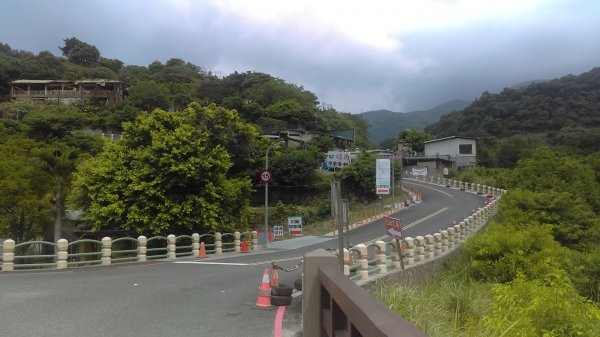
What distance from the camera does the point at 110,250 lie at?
19.6 m

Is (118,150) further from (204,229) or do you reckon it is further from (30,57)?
(30,57)

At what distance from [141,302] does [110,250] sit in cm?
946

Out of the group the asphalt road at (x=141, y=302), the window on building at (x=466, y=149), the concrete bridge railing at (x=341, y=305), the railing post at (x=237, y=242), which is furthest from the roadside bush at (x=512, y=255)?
the window on building at (x=466, y=149)

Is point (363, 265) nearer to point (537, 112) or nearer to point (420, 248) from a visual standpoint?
point (420, 248)

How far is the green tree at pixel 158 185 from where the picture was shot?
1040 inches

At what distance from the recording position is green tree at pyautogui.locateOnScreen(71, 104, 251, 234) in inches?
1040

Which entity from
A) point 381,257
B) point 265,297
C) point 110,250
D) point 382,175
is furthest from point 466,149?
point 265,297

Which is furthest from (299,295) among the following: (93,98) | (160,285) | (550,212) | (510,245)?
(93,98)

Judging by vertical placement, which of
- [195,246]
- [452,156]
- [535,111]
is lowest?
[195,246]

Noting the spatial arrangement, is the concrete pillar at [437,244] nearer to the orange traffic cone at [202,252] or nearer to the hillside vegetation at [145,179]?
the orange traffic cone at [202,252]

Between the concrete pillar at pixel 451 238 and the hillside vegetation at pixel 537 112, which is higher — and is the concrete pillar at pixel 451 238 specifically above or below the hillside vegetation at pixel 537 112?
below

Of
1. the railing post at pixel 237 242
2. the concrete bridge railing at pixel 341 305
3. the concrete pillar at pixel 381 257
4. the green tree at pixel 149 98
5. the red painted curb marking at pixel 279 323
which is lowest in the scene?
the railing post at pixel 237 242

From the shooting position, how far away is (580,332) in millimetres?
5480

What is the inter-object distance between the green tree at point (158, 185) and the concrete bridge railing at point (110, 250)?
3.55ft
